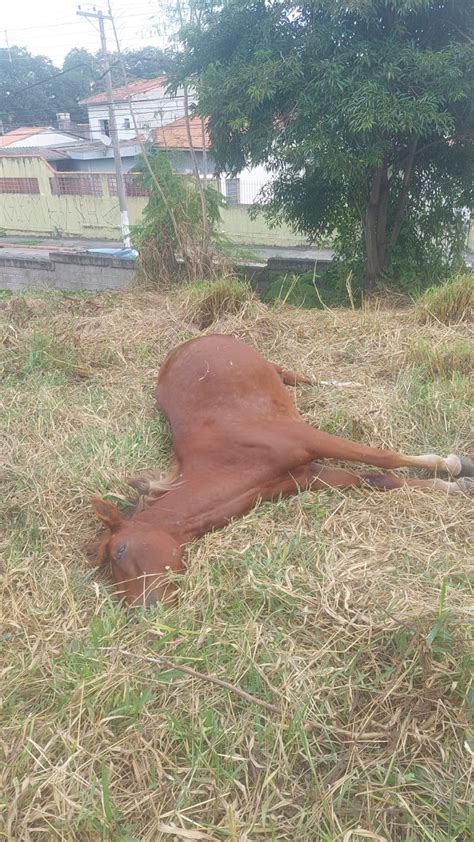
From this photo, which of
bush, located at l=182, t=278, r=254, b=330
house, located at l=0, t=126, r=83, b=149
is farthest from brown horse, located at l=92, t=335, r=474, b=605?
house, located at l=0, t=126, r=83, b=149

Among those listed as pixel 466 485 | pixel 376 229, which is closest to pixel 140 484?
pixel 466 485

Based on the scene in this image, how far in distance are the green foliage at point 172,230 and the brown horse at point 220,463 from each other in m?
3.21

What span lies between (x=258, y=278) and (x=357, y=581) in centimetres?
611

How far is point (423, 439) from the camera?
9.61 ft

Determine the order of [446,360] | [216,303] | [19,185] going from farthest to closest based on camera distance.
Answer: [19,185], [216,303], [446,360]

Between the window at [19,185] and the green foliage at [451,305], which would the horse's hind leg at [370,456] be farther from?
the window at [19,185]

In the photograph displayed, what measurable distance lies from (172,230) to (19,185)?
20969 millimetres

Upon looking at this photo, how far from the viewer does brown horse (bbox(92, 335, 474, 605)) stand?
2129 mm

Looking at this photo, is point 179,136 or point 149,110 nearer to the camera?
point 179,136

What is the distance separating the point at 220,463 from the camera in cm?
253

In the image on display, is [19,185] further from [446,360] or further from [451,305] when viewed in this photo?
[446,360]

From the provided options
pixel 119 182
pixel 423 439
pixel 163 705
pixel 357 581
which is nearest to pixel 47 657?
pixel 163 705

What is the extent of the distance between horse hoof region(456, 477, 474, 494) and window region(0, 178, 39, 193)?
970 inches

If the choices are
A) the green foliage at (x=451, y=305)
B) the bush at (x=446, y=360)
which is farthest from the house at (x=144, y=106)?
the bush at (x=446, y=360)
